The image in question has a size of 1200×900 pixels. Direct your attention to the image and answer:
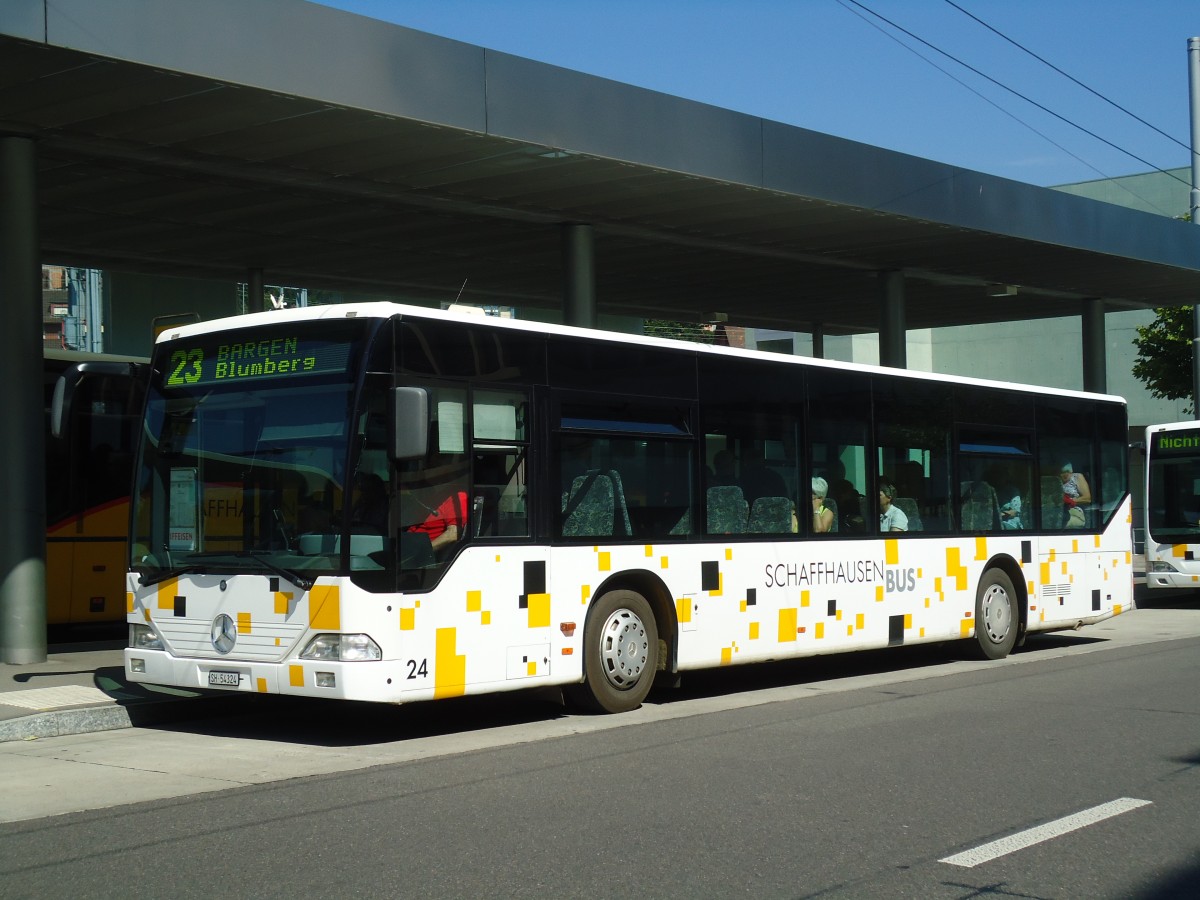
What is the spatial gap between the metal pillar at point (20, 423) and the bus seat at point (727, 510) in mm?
6308

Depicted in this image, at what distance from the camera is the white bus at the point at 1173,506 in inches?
983

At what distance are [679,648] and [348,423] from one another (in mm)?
3664

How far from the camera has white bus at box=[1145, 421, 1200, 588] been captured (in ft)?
81.9

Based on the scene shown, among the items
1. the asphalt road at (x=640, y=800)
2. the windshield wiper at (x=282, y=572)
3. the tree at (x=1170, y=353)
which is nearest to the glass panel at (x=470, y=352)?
the windshield wiper at (x=282, y=572)

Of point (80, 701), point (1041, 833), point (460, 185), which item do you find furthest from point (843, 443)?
point (1041, 833)

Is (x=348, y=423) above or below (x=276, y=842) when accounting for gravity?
above

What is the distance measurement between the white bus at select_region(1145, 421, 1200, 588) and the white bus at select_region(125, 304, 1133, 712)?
12.4 meters

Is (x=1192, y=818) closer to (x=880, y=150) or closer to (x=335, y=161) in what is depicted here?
(x=335, y=161)

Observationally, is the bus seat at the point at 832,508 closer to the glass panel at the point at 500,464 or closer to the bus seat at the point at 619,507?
the bus seat at the point at 619,507

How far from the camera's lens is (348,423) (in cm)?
963

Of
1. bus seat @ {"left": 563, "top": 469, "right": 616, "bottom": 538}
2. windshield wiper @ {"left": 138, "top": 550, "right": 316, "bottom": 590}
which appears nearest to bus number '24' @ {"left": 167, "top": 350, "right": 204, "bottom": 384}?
windshield wiper @ {"left": 138, "top": 550, "right": 316, "bottom": 590}

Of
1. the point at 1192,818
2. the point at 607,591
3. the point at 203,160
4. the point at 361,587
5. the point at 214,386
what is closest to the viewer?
the point at 1192,818

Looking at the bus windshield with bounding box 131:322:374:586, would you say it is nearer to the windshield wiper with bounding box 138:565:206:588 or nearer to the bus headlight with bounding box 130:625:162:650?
the windshield wiper with bounding box 138:565:206:588

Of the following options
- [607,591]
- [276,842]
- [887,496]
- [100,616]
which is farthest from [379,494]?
[100,616]
